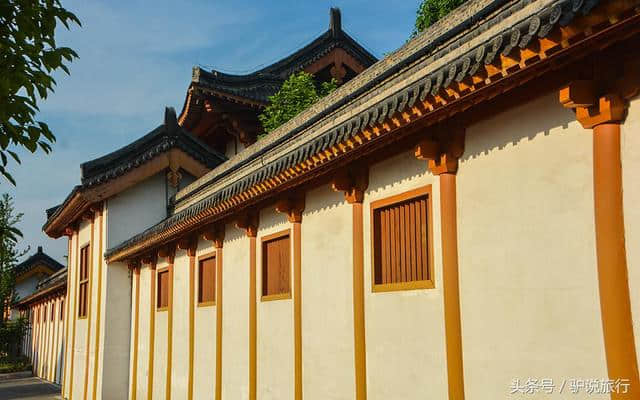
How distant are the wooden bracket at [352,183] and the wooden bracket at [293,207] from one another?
3.90ft

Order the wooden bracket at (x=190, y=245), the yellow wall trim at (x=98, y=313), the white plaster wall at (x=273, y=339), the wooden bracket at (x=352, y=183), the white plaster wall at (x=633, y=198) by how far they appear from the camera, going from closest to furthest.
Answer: the white plaster wall at (x=633, y=198)
the wooden bracket at (x=352, y=183)
the white plaster wall at (x=273, y=339)
the wooden bracket at (x=190, y=245)
the yellow wall trim at (x=98, y=313)

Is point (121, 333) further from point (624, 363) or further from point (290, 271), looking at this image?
point (624, 363)

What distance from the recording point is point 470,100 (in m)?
5.38

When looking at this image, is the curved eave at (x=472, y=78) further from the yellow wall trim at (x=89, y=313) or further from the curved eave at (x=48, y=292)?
the curved eave at (x=48, y=292)

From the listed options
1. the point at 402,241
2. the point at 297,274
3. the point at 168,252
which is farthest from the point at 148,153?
the point at 402,241

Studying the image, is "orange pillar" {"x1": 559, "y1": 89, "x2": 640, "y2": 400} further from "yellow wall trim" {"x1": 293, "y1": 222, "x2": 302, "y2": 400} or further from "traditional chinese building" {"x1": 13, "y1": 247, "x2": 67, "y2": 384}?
"traditional chinese building" {"x1": 13, "y1": 247, "x2": 67, "y2": 384}

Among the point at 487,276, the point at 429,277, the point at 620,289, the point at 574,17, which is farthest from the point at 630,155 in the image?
the point at 429,277

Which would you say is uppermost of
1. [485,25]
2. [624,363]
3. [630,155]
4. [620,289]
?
[485,25]

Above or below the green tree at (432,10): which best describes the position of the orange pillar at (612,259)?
below

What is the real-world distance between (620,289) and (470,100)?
1.77 meters

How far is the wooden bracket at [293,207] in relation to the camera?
8977mm

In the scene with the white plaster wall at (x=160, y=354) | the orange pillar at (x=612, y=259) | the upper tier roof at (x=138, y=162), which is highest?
the upper tier roof at (x=138, y=162)

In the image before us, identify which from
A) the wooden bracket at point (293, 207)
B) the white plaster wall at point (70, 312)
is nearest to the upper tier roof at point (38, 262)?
the white plaster wall at point (70, 312)

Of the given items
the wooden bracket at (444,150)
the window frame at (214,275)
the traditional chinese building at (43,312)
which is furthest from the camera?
the traditional chinese building at (43,312)
